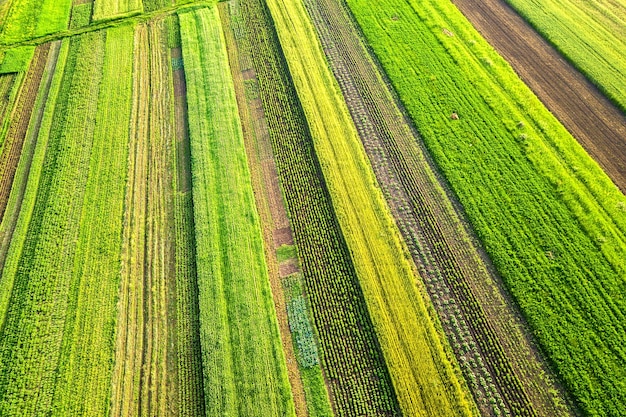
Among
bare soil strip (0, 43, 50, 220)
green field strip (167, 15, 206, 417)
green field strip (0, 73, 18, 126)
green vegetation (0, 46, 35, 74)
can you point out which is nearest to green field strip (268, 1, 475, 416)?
green field strip (167, 15, 206, 417)

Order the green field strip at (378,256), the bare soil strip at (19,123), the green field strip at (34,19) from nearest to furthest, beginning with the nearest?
the green field strip at (378,256) → the bare soil strip at (19,123) → the green field strip at (34,19)

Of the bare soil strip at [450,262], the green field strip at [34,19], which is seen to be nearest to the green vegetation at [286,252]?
the bare soil strip at [450,262]

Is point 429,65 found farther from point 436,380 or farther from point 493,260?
point 436,380

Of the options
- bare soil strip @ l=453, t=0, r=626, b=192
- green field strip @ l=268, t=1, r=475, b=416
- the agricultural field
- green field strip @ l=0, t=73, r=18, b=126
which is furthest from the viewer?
green field strip @ l=0, t=73, r=18, b=126

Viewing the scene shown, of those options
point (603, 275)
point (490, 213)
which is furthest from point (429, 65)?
point (603, 275)

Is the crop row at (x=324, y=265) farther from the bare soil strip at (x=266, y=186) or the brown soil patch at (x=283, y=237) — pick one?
the bare soil strip at (x=266, y=186)

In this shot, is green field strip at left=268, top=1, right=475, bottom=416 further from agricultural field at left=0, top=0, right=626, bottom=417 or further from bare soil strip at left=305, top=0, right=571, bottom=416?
bare soil strip at left=305, top=0, right=571, bottom=416
